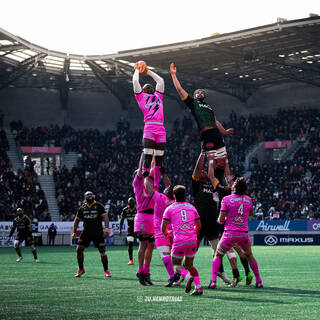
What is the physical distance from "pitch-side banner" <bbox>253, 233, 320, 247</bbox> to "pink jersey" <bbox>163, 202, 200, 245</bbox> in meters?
27.5

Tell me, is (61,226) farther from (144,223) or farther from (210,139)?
(210,139)

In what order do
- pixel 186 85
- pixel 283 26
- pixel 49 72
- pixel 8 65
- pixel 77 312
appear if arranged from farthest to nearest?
pixel 186 85, pixel 49 72, pixel 8 65, pixel 283 26, pixel 77 312

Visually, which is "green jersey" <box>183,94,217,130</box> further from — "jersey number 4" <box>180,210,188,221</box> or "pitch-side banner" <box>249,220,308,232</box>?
"pitch-side banner" <box>249,220,308,232</box>

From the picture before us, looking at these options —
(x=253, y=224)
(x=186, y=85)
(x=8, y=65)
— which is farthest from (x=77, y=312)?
(x=186, y=85)

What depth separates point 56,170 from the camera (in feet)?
167

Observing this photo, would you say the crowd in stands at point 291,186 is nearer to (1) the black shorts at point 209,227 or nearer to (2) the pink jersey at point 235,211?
(1) the black shorts at point 209,227

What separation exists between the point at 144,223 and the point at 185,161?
3800cm

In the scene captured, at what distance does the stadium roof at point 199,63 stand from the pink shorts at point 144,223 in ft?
94.9

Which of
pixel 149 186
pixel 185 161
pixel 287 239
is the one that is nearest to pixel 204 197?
pixel 149 186

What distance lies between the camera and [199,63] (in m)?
49.0

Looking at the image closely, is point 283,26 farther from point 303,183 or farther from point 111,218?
point 111,218

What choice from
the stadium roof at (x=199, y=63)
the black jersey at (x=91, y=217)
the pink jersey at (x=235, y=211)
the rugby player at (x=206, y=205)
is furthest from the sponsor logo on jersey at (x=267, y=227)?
the pink jersey at (x=235, y=211)

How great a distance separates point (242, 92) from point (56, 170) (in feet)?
62.9

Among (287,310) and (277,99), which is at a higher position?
(277,99)
